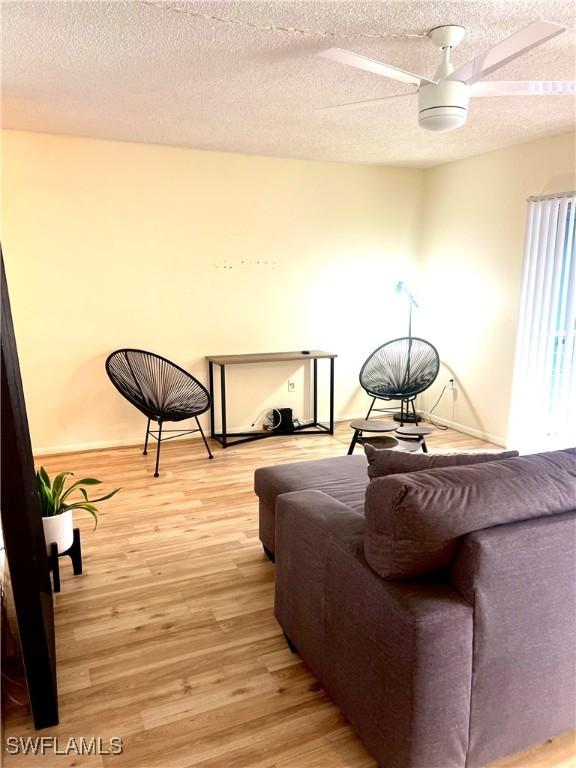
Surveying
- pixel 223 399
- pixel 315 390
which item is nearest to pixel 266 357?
pixel 223 399

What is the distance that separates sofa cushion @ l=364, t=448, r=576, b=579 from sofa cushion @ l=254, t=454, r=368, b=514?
0.83 metres

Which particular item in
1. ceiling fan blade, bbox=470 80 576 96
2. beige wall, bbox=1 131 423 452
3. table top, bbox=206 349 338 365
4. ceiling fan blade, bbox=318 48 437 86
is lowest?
table top, bbox=206 349 338 365

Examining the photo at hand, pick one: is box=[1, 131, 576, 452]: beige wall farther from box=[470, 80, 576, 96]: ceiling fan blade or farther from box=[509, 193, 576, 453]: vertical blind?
box=[470, 80, 576, 96]: ceiling fan blade

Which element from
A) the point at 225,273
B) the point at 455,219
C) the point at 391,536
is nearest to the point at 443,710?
the point at 391,536

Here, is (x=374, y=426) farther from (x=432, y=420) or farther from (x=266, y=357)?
(x=432, y=420)

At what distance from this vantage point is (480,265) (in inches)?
197

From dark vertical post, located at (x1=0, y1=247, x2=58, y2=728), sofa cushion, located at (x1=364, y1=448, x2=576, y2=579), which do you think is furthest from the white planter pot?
sofa cushion, located at (x1=364, y1=448, x2=576, y2=579)

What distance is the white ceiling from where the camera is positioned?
224 cm

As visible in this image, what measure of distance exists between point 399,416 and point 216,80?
360 centimetres

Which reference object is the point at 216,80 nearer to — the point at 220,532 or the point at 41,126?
the point at 41,126

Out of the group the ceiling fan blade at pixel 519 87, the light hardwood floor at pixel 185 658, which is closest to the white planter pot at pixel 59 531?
the light hardwood floor at pixel 185 658

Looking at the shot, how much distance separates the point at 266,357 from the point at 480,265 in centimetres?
209

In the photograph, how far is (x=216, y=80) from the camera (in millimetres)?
2969

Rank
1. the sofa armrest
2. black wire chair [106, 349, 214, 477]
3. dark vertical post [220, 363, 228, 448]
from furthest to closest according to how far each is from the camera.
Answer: dark vertical post [220, 363, 228, 448] < black wire chair [106, 349, 214, 477] < the sofa armrest
